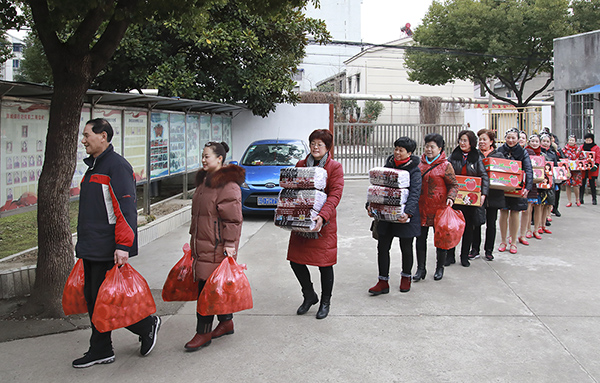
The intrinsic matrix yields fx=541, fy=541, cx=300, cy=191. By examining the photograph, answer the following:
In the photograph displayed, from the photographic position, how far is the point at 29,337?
450 centimetres

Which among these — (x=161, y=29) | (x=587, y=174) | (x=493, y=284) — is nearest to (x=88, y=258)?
(x=493, y=284)

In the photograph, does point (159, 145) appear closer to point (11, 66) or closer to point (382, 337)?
point (382, 337)

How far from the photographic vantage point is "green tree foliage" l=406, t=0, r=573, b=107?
2350 cm

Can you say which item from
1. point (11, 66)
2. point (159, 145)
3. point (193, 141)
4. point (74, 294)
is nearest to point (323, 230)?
point (74, 294)

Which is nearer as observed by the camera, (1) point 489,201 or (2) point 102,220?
(2) point 102,220

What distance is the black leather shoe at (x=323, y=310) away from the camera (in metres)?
4.92

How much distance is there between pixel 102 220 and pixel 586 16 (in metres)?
25.2

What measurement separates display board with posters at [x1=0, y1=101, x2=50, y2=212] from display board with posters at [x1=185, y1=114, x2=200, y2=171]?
4995mm

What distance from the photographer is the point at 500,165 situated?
700 cm

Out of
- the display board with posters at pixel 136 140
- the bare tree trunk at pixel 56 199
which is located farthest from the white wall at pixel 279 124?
the bare tree trunk at pixel 56 199

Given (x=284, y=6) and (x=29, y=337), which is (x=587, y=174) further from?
(x=29, y=337)

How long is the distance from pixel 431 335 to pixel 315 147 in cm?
187

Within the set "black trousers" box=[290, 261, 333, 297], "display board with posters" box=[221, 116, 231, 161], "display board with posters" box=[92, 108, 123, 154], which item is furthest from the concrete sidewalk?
"display board with posters" box=[221, 116, 231, 161]

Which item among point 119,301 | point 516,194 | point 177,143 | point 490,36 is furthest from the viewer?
point 490,36
